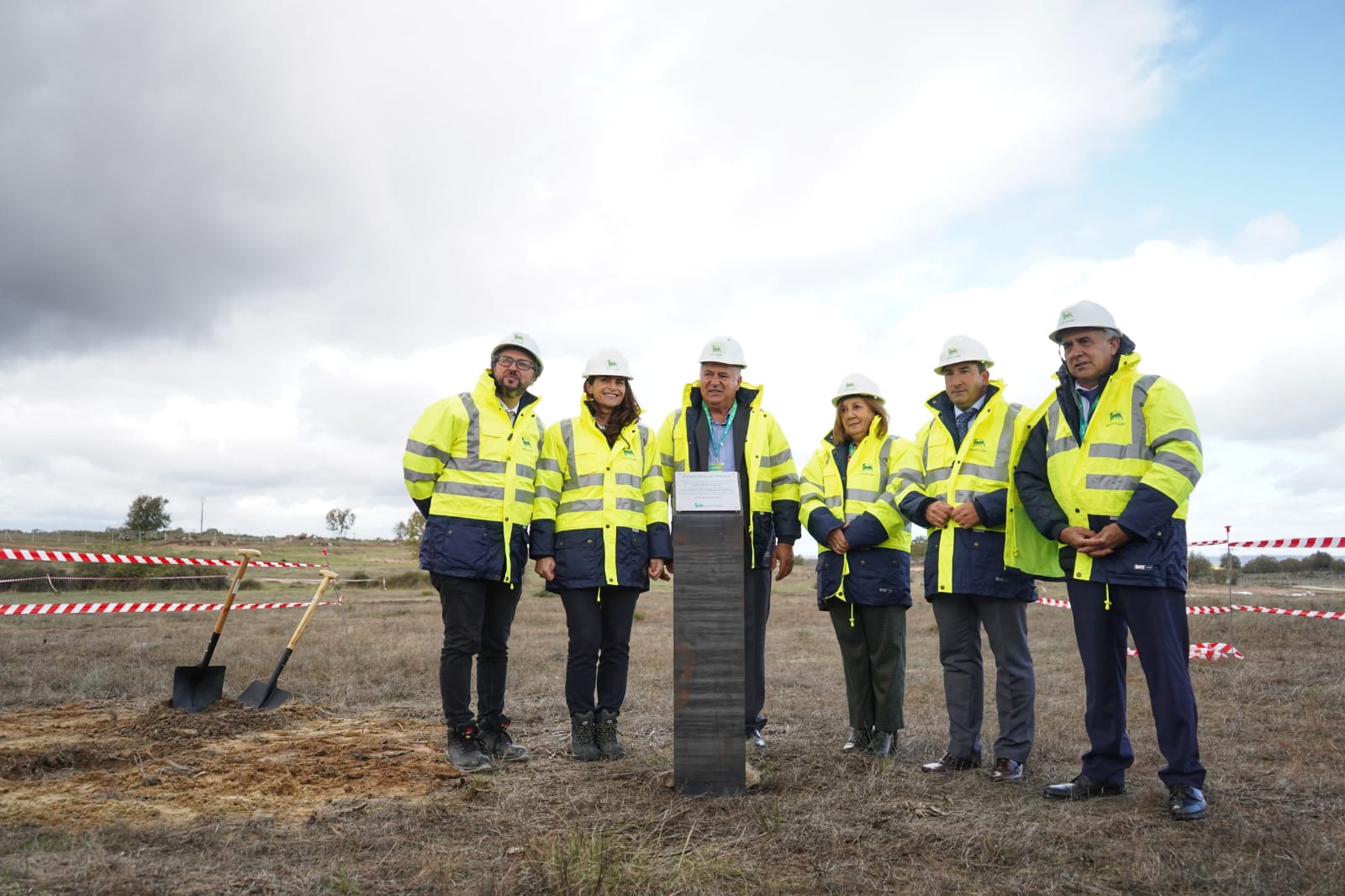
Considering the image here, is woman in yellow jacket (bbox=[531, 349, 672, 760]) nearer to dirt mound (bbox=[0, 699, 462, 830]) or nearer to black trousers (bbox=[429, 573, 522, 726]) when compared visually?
black trousers (bbox=[429, 573, 522, 726])

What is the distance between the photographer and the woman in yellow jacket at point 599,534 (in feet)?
17.2

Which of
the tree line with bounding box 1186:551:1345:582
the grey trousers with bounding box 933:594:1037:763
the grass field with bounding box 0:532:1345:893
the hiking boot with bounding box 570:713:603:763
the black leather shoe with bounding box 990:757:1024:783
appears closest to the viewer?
the grass field with bounding box 0:532:1345:893

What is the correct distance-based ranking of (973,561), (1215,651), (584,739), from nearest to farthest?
(973,561)
(584,739)
(1215,651)

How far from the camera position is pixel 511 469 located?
17.4ft

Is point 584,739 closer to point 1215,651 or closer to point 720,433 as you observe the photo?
point 720,433

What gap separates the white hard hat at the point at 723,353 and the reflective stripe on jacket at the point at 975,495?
1300mm

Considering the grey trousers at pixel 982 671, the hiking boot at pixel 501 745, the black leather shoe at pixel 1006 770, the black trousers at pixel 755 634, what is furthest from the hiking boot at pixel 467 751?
the black leather shoe at pixel 1006 770

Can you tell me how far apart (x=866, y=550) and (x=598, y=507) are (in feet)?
5.73

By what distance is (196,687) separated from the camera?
21.6ft

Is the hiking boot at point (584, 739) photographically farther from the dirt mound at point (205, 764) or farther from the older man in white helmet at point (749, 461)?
the older man in white helmet at point (749, 461)

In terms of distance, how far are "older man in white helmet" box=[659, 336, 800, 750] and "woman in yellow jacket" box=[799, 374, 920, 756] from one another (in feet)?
0.69

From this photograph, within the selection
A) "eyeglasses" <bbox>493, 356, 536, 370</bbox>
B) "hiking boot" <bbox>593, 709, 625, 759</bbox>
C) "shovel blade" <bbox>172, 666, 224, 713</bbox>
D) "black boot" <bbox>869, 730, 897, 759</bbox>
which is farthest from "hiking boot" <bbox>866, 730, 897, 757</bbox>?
"shovel blade" <bbox>172, 666, 224, 713</bbox>

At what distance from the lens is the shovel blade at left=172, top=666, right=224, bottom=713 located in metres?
6.51

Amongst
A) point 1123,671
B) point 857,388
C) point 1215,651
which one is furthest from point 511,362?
point 1215,651
